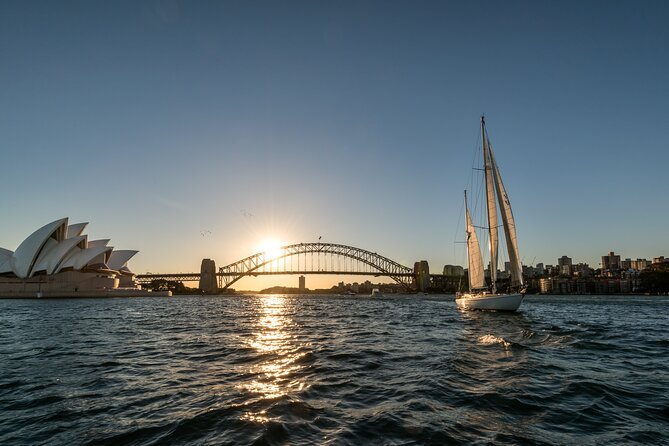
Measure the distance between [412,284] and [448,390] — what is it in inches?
7181

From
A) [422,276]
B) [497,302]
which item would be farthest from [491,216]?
[422,276]

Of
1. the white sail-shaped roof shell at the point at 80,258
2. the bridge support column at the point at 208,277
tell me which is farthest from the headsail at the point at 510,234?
the bridge support column at the point at 208,277

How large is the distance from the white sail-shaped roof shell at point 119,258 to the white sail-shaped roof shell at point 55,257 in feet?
70.3

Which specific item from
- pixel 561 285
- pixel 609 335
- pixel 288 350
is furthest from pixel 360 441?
pixel 561 285

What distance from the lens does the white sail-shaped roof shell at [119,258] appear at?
11806 cm

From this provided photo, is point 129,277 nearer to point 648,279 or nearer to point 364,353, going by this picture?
point 364,353

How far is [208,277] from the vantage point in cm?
16075

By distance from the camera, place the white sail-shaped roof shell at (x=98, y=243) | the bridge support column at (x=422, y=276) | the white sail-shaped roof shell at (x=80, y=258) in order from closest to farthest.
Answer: the white sail-shaped roof shell at (x=80, y=258) < the white sail-shaped roof shell at (x=98, y=243) < the bridge support column at (x=422, y=276)

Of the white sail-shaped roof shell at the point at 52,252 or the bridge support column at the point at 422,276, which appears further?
the bridge support column at the point at 422,276

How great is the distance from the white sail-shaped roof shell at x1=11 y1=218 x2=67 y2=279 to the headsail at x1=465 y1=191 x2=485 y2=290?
300ft

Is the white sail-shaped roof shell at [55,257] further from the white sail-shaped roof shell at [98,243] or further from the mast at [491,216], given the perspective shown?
Answer: the mast at [491,216]

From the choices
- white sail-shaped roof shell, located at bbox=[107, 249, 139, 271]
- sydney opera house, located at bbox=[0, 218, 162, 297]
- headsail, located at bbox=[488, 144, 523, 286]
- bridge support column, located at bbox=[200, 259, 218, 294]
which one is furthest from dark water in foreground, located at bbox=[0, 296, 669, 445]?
bridge support column, located at bbox=[200, 259, 218, 294]

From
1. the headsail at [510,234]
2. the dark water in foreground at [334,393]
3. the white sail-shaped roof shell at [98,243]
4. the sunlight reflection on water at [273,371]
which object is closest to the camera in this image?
the dark water in foreground at [334,393]

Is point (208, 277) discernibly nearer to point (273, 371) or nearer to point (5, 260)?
point (5, 260)
